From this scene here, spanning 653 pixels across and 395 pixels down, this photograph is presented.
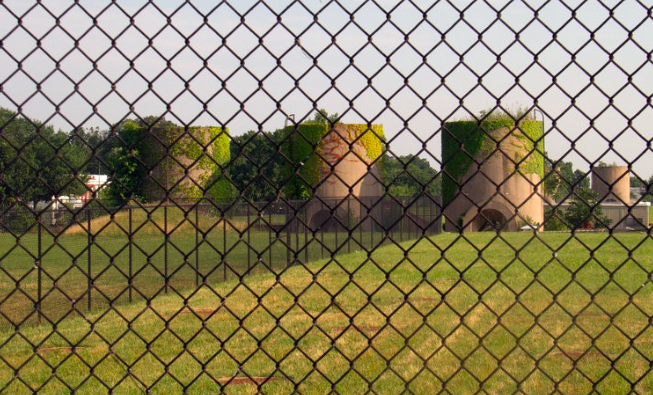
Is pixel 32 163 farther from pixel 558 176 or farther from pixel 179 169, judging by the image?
pixel 558 176

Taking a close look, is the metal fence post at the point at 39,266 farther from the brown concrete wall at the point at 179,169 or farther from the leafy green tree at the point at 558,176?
the leafy green tree at the point at 558,176

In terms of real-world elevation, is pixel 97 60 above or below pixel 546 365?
above

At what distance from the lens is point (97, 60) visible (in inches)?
107

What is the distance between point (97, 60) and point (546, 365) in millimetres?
5607

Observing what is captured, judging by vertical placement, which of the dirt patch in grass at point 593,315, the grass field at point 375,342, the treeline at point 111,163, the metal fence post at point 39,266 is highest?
the treeline at point 111,163

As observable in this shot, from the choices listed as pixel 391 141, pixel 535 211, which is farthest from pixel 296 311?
→ pixel 535 211

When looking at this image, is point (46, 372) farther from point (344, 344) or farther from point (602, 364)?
point (602, 364)

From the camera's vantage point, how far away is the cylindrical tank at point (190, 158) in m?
2.80

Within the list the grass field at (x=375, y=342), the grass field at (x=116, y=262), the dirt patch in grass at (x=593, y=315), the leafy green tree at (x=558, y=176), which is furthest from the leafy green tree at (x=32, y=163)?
the dirt patch in grass at (x=593, y=315)

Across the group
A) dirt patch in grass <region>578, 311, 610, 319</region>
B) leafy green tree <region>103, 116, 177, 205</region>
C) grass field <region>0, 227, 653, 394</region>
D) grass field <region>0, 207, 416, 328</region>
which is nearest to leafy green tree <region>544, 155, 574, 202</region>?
grass field <region>0, 227, 653, 394</region>

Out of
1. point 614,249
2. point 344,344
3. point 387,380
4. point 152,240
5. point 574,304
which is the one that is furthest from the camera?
point 152,240

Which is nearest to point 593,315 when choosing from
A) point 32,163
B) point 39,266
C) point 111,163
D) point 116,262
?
point 111,163

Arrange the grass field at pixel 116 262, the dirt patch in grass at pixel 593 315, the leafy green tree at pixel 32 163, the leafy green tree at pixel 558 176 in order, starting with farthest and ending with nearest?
1. the grass field at pixel 116 262
2. the dirt patch in grass at pixel 593 315
3. the leafy green tree at pixel 558 176
4. the leafy green tree at pixel 32 163

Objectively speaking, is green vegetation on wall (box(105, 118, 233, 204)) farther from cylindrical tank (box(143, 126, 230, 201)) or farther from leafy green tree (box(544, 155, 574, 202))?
leafy green tree (box(544, 155, 574, 202))
